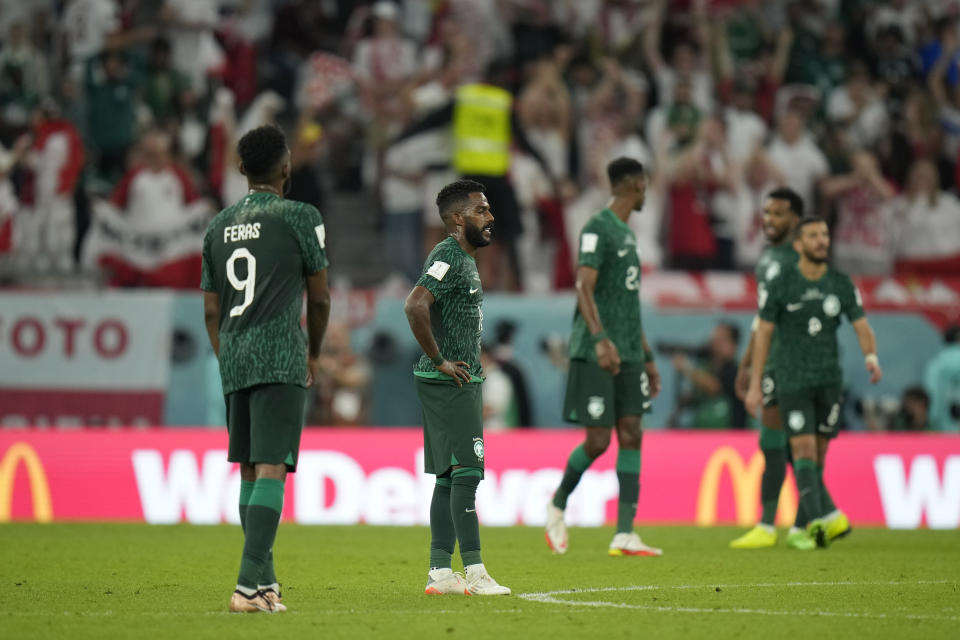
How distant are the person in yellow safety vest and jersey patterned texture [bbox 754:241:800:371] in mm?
6203

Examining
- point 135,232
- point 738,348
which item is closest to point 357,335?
point 135,232

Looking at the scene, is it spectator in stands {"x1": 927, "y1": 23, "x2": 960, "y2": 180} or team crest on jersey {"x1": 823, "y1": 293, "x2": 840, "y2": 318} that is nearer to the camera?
team crest on jersey {"x1": 823, "y1": 293, "x2": 840, "y2": 318}

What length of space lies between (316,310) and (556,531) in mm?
4294

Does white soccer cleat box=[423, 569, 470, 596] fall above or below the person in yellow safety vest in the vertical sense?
below

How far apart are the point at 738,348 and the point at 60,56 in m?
9.89

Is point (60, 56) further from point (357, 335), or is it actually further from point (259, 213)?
point (259, 213)

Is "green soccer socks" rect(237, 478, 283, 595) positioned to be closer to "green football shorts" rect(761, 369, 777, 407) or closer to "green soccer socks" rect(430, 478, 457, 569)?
"green soccer socks" rect(430, 478, 457, 569)

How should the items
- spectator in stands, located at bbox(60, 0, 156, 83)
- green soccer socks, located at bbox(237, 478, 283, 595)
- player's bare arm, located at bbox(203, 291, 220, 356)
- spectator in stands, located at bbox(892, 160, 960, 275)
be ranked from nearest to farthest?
green soccer socks, located at bbox(237, 478, 283, 595)
player's bare arm, located at bbox(203, 291, 220, 356)
spectator in stands, located at bbox(892, 160, 960, 275)
spectator in stands, located at bbox(60, 0, 156, 83)

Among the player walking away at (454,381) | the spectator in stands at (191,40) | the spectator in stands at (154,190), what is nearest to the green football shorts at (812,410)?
the player walking away at (454,381)

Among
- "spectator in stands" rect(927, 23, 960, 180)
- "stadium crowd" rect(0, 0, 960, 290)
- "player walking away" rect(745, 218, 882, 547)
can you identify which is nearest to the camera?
"player walking away" rect(745, 218, 882, 547)

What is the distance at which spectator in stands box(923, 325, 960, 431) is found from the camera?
1666 centimetres

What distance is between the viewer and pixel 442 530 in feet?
26.2

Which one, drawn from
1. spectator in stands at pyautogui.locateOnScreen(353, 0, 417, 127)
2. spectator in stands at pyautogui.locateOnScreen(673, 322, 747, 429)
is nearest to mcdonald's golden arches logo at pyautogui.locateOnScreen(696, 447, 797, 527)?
spectator in stands at pyautogui.locateOnScreen(673, 322, 747, 429)

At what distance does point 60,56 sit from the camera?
65.2 feet
